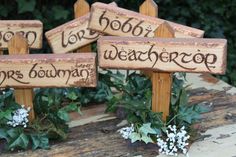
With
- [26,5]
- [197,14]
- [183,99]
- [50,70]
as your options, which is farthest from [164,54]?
[197,14]

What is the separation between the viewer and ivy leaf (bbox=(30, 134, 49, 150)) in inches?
60.6

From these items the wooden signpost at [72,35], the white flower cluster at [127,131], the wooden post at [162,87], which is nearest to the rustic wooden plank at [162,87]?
the wooden post at [162,87]

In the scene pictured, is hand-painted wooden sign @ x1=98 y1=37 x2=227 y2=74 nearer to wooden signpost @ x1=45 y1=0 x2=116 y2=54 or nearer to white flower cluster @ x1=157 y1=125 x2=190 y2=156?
white flower cluster @ x1=157 y1=125 x2=190 y2=156

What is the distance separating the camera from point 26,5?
8.55 feet

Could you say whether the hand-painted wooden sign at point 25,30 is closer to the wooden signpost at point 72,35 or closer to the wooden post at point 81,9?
the wooden signpost at point 72,35

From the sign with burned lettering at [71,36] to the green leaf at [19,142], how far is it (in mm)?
375

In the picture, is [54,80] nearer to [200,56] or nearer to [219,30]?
[200,56]

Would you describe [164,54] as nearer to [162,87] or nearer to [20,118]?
[162,87]

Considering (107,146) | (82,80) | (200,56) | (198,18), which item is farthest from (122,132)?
(198,18)

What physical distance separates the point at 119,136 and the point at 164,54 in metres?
0.34

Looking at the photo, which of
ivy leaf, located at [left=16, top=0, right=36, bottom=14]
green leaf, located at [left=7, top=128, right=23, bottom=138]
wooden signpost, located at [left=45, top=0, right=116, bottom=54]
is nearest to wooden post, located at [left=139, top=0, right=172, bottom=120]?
wooden signpost, located at [left=45, top=0, right=116, bottom=54]

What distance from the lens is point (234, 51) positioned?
3.10m

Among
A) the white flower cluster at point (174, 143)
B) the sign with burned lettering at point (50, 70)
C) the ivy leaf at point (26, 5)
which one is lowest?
the white flower cluster at point (174, 143)

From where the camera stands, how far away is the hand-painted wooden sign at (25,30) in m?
1.69
